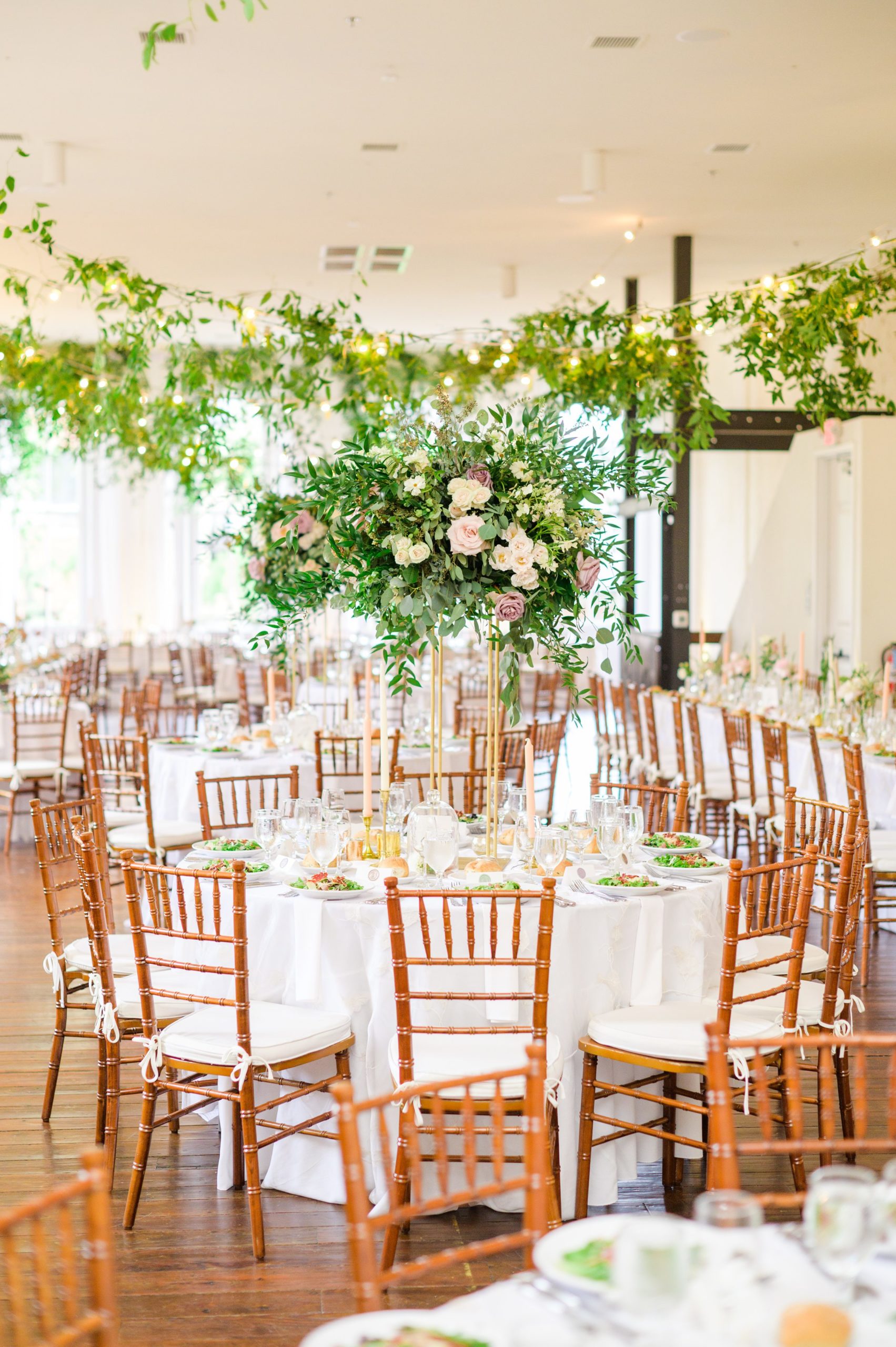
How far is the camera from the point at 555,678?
42.9 ft

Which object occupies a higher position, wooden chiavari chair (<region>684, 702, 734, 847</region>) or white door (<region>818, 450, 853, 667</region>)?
white door (<region>818, 450, 853, 667</region>)

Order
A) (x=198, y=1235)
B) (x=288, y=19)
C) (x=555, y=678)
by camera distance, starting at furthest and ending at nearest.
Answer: (x=555, y=678), (x=288, y=19), (x=198, y=1235)

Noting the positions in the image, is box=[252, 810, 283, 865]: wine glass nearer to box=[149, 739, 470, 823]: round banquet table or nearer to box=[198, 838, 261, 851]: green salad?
box=[198, 838, 261, 851]: green salad

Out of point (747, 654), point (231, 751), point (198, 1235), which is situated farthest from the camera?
point (747, 654)

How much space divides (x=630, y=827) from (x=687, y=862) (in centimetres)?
20

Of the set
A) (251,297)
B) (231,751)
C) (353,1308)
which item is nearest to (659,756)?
(231,751)

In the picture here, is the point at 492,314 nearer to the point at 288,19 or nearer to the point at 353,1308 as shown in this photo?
the point at 288,19

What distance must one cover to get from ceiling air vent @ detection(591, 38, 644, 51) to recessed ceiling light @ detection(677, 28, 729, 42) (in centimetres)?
20

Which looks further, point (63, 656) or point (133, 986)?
point (63, 656)

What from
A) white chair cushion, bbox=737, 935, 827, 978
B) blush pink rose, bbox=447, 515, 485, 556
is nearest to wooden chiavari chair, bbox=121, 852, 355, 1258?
blush pink rose, bbox=447, 515, 485, 556

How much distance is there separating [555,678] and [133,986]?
9.38 meters

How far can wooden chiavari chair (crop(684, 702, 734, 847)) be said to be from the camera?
7.39 meters

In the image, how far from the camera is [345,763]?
245 inches

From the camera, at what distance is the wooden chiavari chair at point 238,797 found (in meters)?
4.67
